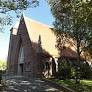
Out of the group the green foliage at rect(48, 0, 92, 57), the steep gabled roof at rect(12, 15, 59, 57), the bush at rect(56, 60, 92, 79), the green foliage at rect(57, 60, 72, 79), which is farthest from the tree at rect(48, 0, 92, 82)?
the steep gabled roof at rect(12, 15, 59, 57)

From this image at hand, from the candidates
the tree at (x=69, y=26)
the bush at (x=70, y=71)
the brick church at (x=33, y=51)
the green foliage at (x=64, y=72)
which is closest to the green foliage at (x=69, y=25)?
the tree at (x=69, y=26)

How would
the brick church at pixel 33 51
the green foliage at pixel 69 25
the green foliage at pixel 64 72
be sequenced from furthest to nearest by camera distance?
the brick church at pixel 33 51 → the green foliage at pixel 64 72 → the green foliage at pixel 69 25

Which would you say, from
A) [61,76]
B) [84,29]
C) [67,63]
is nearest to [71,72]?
[61,76]

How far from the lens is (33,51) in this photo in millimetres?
45250

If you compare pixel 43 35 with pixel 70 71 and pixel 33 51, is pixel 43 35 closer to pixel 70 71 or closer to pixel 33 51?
pixel 33 51

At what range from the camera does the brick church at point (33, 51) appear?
44.1 metres

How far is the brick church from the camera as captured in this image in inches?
1736

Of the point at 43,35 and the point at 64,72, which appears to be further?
the point at 43,35

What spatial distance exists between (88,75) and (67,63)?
4.03 m

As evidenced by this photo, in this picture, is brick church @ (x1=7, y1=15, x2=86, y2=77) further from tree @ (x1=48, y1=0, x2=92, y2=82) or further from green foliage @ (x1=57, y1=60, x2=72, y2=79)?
tree @ (x1=48, y1=0, x2=92, y2=82)

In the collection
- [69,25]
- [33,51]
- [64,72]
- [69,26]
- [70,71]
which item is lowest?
[64,72]

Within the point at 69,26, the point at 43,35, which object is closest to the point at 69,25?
the point at 69,26

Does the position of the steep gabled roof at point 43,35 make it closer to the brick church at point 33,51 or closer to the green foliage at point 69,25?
the brick church at point 33,51

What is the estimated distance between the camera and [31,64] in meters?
46.2
